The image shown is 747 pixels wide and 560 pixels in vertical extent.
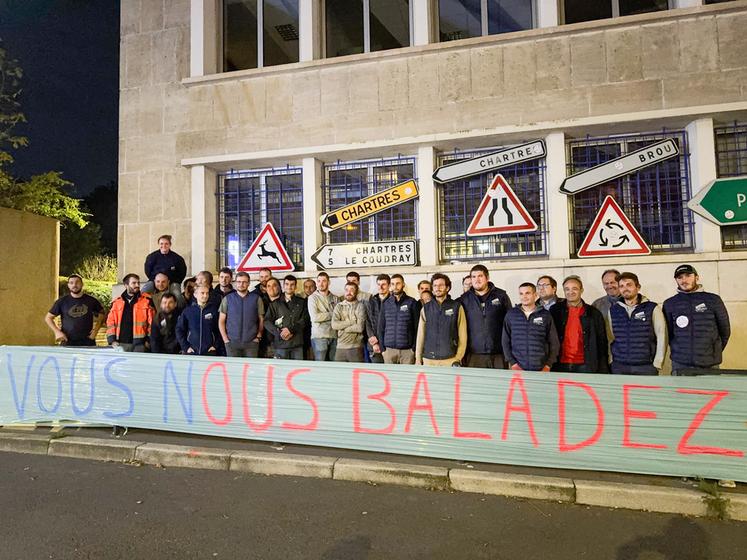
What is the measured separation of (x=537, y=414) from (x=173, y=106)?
28.0ft

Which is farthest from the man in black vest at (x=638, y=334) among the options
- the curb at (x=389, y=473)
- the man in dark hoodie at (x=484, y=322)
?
the curb at (x=389, y=473)

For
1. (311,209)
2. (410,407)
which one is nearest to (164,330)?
(311,209)

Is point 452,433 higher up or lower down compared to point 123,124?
lower down

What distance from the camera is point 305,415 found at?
18.6 ft

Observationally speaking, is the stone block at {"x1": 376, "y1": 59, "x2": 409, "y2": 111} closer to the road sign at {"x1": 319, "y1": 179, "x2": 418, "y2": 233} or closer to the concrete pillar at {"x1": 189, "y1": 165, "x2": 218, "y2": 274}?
the road sign at {"x1": 319, "y1": 179, "x2": 418, "y2": 233}

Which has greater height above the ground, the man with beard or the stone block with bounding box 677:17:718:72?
the stone block with bounding box 677:17:718:72

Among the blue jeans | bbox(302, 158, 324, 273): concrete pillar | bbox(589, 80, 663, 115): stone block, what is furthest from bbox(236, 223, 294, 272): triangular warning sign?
bbox(589, 80, 663, 115): stone block

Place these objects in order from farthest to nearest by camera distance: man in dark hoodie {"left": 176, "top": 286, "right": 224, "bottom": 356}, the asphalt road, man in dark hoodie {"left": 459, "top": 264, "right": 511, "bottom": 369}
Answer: man in dark hoodie {"left": 176, "top": 286, "right": 224, "bottom": 356}, man in dark hoodie {"left": 459, "top": 264, "right": 511, "bottom": 369}, the asphalt road

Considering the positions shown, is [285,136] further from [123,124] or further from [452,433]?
[452,433]

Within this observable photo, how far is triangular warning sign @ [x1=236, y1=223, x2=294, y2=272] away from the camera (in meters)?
9.61

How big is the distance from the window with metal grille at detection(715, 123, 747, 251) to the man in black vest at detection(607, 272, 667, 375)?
368 centimetres

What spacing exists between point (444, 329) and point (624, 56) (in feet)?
17.8

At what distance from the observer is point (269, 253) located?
965cm

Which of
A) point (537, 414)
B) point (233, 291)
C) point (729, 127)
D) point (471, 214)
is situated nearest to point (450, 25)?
point (471, 214)
